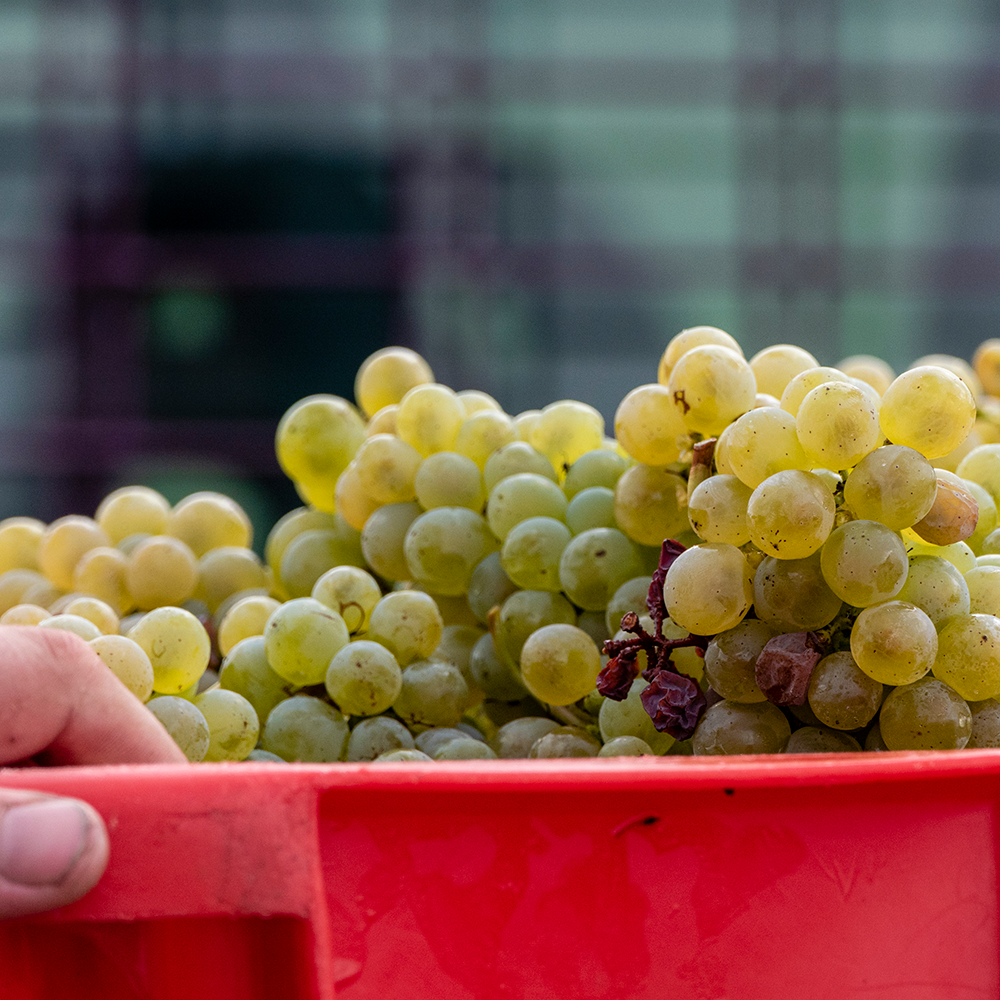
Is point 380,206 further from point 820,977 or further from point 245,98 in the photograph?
point 820,977

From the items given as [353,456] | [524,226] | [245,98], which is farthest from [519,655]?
[245,98]

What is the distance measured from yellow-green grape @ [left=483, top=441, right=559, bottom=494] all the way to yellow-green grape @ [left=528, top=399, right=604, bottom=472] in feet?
0.06

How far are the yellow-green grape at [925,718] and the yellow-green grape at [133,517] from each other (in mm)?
518

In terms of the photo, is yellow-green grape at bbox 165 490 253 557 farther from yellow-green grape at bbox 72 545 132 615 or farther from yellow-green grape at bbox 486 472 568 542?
yellow-green grape at bbox 486 472 568 542

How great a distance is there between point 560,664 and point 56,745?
9.5 inches

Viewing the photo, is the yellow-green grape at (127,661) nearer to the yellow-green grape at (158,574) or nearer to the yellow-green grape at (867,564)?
the yellow-green grape at (158,574)

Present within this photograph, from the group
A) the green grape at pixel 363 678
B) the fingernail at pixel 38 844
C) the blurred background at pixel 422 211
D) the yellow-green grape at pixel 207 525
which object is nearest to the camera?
the fingernail at pixel 38 844

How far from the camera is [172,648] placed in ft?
1.65

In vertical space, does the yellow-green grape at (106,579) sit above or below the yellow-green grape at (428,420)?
below

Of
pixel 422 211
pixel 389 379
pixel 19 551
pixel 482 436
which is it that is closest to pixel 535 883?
pixel 482 436

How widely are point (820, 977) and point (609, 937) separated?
7 cm

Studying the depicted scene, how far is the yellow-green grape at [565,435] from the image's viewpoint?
64 cm

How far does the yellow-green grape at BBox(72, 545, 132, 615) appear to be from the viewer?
2.15 ft

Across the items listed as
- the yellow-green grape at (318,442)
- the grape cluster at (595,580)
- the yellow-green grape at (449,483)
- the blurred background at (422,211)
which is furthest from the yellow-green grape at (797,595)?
the blurred background at (422,211)
